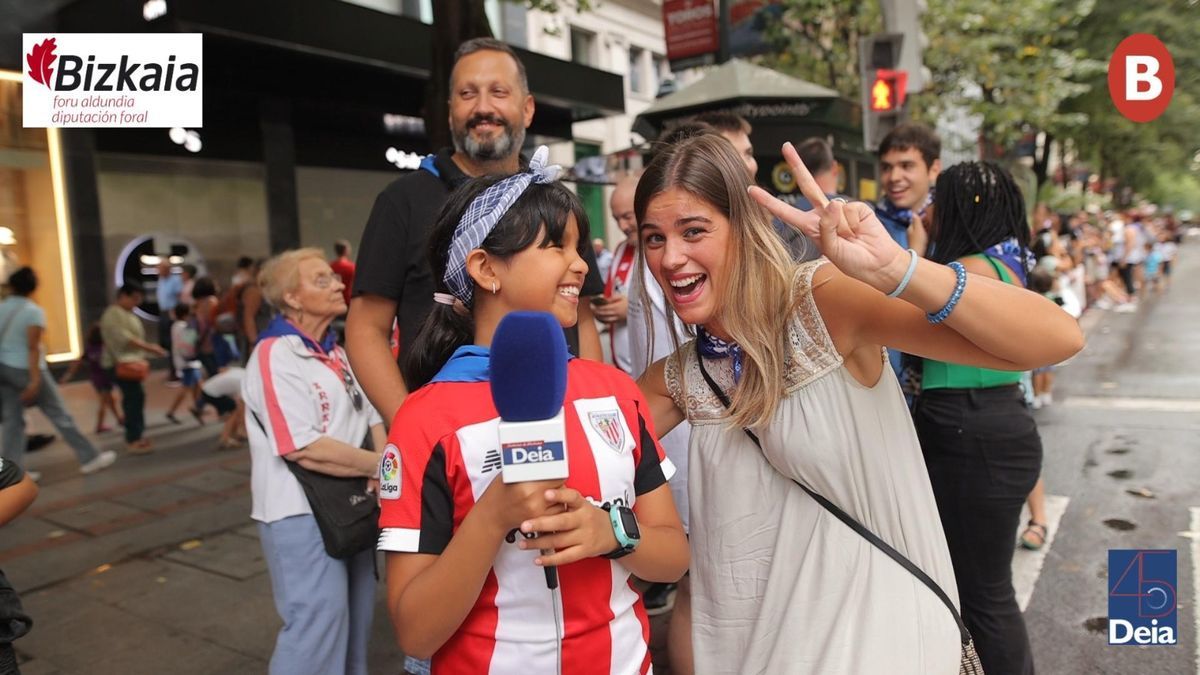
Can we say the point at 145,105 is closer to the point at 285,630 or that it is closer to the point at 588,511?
the point at 588,511

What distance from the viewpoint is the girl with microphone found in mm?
1483

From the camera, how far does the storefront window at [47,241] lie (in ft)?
29.4

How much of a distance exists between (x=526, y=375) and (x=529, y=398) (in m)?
0.03

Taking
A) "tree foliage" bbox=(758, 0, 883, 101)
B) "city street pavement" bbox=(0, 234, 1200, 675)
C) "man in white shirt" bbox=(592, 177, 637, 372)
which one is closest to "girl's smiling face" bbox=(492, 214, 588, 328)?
"man in white shirt" bbox=(592, 177, 637, 372)

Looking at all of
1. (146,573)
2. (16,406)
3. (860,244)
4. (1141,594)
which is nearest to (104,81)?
(860,244)

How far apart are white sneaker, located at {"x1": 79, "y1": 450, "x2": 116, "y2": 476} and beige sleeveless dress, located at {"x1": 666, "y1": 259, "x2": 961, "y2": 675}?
8.20 metres

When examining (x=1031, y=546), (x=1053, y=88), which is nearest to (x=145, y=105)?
(x=1031, y=546)

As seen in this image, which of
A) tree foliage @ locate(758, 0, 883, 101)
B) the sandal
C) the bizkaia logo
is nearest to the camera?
the bizkaia logo

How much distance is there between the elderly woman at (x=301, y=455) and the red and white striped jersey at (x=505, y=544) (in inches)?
61.9

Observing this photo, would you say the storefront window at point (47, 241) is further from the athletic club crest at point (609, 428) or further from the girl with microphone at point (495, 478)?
the athletic club crest at point (609, 428)

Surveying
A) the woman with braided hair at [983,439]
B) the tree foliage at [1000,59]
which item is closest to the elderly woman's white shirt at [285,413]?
the woman with braided hair at [983,439]

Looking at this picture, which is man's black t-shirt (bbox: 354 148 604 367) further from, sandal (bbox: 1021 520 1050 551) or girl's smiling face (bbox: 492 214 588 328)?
sandal (bbox: 1021 520 1050 551)

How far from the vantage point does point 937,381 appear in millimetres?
A: 3014

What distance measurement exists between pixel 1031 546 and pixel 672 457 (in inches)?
120
